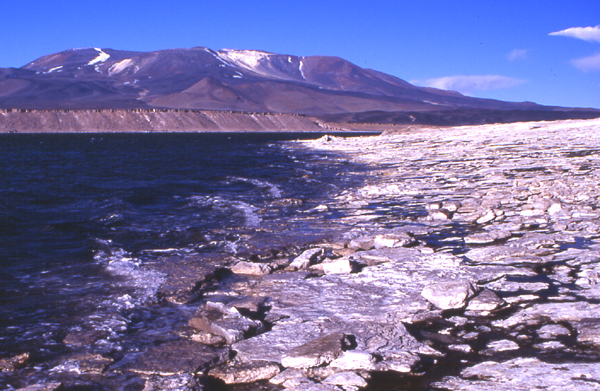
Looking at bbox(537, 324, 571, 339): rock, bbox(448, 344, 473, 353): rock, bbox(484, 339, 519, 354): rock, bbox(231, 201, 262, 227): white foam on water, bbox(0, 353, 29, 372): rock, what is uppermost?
bbox(231, 201, 262, 227): white foam on water

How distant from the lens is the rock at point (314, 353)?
4145 mm

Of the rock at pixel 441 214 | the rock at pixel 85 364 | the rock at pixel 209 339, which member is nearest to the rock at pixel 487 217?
the rock at pixel 441 214

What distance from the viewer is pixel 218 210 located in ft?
42.5

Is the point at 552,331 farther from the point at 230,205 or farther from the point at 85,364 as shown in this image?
the point at 230,205

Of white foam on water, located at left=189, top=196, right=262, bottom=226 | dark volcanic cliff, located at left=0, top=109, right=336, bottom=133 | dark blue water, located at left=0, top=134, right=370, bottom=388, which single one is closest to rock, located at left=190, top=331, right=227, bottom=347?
dark blue water, located at left=0, top=134, right=370, bottom=388

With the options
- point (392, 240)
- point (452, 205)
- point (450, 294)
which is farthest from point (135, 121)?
point (450, 294)

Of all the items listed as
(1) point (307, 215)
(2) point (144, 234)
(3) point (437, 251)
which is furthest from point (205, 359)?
(1) point (307, 215)

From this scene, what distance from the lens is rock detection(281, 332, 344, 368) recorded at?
4.14 meters

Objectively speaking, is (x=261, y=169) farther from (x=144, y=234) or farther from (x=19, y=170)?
(x=144, y=234)

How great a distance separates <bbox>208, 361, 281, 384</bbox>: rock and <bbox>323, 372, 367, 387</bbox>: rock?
497 millimetres

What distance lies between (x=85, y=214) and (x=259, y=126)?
10738 cm

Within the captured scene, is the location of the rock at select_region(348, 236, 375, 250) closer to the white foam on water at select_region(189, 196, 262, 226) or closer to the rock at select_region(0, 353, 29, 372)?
the white foam on water at select_region(189, 196, 262, 226)

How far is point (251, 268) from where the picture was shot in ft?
23.5

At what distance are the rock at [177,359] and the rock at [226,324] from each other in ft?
0.70
